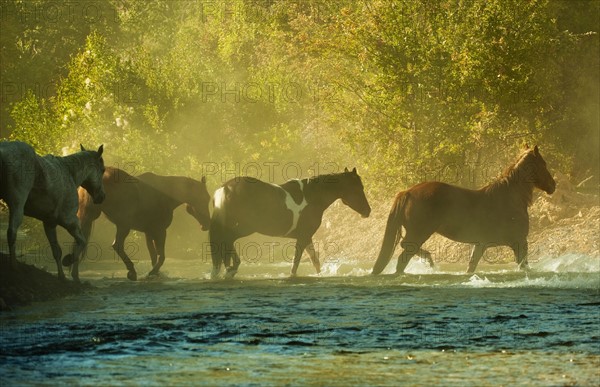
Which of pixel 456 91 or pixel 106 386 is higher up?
pixel 456 91

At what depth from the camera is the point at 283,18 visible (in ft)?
166

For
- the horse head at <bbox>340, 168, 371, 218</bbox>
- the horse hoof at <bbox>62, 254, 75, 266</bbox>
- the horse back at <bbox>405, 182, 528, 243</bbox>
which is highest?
the horse head at <bbox>340, 168, 371, 218</bbox>

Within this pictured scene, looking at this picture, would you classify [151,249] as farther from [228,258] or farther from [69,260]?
[69,260]

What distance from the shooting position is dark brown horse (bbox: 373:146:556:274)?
23688 millimetres

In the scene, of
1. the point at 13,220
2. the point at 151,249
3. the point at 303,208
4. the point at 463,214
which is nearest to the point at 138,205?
the point at 151,249

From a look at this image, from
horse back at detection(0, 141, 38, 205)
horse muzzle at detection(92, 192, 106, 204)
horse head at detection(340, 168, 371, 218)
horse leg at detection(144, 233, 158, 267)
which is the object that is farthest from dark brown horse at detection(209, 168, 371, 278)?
horse back at detection(0, 141, 38, 205)

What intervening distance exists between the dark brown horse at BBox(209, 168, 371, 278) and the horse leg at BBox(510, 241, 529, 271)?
3725mm

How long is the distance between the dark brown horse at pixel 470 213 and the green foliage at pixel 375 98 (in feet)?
24.1

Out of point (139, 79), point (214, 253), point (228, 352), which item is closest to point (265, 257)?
point (139, 79)

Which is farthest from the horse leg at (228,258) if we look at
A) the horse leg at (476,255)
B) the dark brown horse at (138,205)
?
the horse leg at (476,255)

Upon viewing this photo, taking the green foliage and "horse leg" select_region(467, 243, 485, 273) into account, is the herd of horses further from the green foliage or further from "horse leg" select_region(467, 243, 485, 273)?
the green foliage

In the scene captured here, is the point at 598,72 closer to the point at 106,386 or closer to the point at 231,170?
the point at 231,170

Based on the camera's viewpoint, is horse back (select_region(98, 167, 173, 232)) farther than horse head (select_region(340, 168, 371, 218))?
No

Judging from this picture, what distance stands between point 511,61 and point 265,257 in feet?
32.2
